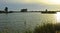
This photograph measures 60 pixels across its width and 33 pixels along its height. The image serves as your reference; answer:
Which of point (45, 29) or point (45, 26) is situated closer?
point (45, 29)

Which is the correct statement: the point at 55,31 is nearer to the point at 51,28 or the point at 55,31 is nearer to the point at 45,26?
the point at 51,28

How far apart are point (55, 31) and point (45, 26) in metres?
2.59

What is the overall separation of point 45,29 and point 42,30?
1.14 feet

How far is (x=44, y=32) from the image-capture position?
2128cm

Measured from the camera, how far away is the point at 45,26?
23781 millimetres

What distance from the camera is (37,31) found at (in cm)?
2239

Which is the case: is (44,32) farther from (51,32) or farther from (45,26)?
(45,26)

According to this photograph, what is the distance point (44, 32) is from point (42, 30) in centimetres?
93

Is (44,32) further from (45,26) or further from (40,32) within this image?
(45,26)

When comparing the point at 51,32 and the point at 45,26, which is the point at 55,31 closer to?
the point at 51,32

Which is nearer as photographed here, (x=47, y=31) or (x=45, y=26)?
(x=47, y=31)

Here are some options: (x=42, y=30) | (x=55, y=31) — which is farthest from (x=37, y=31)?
(x=55, y=31)

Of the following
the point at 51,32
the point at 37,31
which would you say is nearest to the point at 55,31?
the point at 51,32

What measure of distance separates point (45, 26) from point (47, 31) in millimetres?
2393
